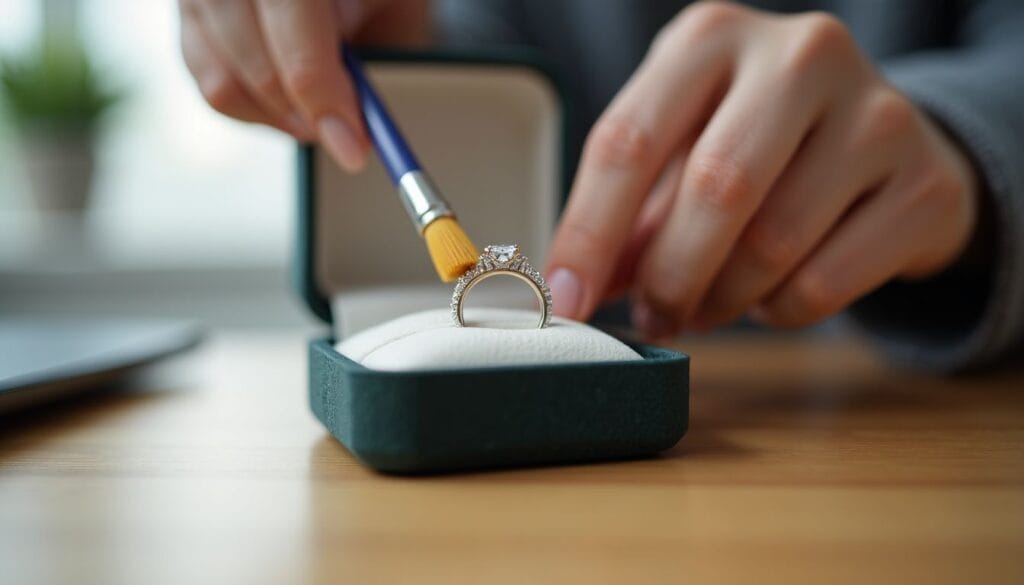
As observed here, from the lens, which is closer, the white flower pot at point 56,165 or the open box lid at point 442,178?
the open box lid at point 442,178

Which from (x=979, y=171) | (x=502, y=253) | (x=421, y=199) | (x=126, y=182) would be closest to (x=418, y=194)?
(x=421, y=199)

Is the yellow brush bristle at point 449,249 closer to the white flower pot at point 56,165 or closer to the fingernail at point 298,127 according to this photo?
the fingernail at point 298,127

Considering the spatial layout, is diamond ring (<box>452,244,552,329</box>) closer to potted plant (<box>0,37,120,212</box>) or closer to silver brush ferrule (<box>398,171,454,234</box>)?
silver brush ferrule (<box>398,171,454,234</box>)

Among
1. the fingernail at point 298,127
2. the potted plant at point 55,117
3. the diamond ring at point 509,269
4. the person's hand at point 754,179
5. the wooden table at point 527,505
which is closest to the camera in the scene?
the wooden table at point 527,505

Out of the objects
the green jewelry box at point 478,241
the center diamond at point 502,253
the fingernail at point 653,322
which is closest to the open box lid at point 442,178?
the green jewelry box at point 478,241

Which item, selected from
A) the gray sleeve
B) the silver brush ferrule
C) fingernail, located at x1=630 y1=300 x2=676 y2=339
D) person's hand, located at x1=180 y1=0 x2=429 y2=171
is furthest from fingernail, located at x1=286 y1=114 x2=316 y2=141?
the gray sleeve

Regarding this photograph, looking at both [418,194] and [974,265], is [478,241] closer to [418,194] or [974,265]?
[418,194]

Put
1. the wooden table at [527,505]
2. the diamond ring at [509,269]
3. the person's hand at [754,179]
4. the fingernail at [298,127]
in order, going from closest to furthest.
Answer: the wooden table at [527,505] < the diamond ring at [509,269] < the person's hand at [754,179] < the fingernail at [298,127]
